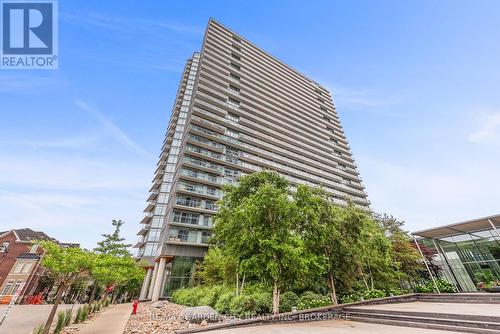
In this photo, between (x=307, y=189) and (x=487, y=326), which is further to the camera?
(x=307, y=189)

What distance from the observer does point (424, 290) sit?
56.3ft

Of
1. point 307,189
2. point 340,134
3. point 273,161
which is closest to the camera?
point 307,189

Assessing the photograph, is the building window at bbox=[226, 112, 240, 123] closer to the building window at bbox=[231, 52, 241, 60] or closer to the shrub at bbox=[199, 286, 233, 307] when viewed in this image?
the building window at bbox=[231, 52, 241, 60]

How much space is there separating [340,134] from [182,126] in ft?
161

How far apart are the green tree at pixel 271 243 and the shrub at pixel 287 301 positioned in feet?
4.60

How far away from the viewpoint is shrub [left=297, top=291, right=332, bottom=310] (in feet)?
39.9

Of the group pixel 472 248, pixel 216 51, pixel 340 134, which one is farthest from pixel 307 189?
pixel 340 134

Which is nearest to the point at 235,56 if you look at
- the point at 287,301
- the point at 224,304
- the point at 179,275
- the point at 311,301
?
the point at 179,275

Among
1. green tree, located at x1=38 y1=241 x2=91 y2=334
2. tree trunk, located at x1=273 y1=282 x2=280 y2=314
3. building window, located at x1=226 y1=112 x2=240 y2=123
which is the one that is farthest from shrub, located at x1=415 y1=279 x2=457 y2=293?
building window, located at x1=226 y1=112 x2=240 y2=123

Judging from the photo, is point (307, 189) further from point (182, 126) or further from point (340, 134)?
Answer: point (340, 134)

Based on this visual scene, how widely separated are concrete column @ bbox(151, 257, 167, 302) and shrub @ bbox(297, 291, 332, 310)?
2275cm

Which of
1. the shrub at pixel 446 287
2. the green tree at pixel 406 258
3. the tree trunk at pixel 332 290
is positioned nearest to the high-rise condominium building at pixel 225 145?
the green tree at pixel 406 258

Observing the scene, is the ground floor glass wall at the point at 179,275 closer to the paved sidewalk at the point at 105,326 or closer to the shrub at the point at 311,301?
the paved sidewalk at the point at 105,326

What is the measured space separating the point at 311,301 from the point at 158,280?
23666 mm
